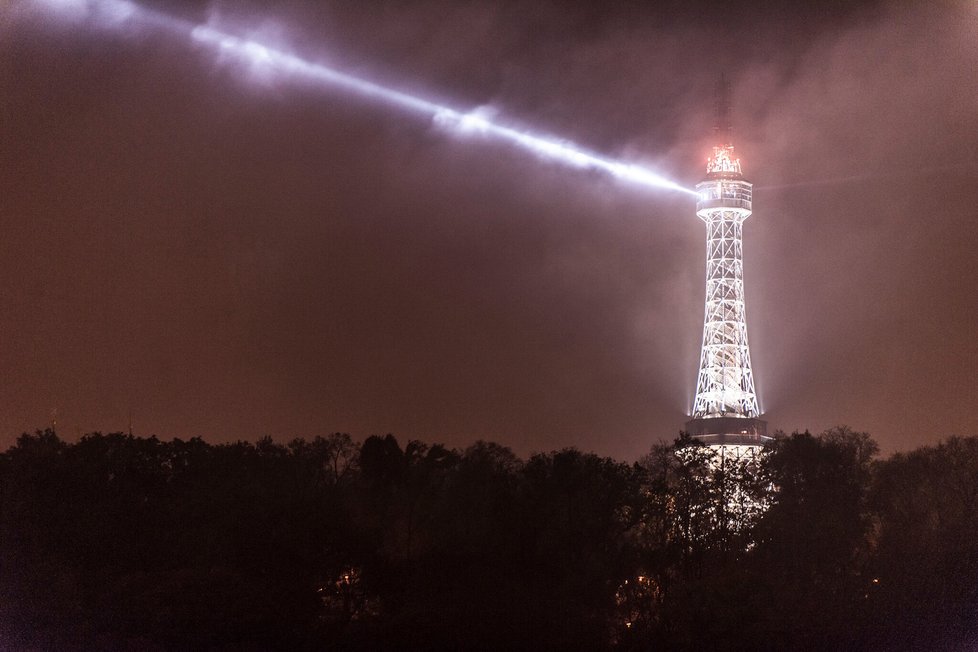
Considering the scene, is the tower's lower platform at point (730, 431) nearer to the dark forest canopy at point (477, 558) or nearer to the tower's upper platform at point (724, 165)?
the tower's upper platform at point (724, 165)

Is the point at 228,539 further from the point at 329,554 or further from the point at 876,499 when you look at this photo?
the point at 876,499

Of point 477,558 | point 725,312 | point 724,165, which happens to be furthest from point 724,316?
point 477,558

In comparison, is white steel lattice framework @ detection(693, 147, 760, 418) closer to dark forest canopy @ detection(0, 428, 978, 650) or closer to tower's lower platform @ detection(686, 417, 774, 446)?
tower's lower platform @ detection(686, 417, 774, 446)

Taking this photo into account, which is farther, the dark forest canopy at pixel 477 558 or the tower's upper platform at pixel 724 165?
the tower's upper platform at pixel 724 165

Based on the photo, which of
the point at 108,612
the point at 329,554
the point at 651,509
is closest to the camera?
the point at 108,612

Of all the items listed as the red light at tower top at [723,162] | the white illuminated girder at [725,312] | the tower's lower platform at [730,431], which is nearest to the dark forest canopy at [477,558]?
the tower's lower platform at [730,431]

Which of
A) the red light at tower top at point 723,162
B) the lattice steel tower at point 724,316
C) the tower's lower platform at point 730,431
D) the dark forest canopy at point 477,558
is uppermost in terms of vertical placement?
the red light at tower top at point 723,162

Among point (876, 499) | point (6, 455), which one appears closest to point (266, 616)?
point (6, 455)
